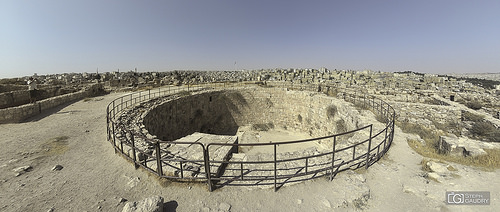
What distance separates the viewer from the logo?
4204 millimetres

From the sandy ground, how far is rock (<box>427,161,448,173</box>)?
9.7 inches

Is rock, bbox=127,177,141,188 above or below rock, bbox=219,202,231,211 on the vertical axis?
above

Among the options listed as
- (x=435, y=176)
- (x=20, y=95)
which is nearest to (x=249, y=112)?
(x=435, y=176)

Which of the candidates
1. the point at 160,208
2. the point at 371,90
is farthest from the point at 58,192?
the point at 371,90

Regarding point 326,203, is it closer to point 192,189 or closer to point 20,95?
point 192,189

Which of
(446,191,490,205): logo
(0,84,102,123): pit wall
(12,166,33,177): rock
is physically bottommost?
(446,191,490,205): logo

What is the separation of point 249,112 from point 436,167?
1568 cm

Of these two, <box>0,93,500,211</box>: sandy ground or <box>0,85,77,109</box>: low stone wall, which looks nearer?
<box>0,93,500,211</box>: sandy ground

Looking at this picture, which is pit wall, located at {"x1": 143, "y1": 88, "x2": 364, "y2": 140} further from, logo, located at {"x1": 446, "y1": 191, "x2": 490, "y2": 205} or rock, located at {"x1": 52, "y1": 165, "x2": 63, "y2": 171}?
logo, located at {"x1": 446, "y1": 191, "x2": 490, "y2": 205}

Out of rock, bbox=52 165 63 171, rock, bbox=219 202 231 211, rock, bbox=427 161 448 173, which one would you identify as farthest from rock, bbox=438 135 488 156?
rock, bbox=52 165 63 171

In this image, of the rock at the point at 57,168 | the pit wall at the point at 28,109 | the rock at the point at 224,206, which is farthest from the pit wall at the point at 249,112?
the rock at the point at 224,206

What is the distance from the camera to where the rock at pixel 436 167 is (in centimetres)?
536

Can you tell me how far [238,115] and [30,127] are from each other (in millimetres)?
14319

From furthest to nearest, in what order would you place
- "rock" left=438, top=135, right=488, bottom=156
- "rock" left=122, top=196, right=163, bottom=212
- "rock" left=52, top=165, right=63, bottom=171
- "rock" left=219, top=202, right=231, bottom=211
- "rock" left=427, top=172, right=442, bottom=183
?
1. "rock" left=438, top=135, right=488, bottom=156
2. "rock" left=52, top=165, right=63, bottom=171
3. "rock" left=427, top=172, right=442, bottom=183
4. "rock" left=219, top=202, right=231, bottom=211
5. "rock" left=122, top=196, right=163, bottom=212
